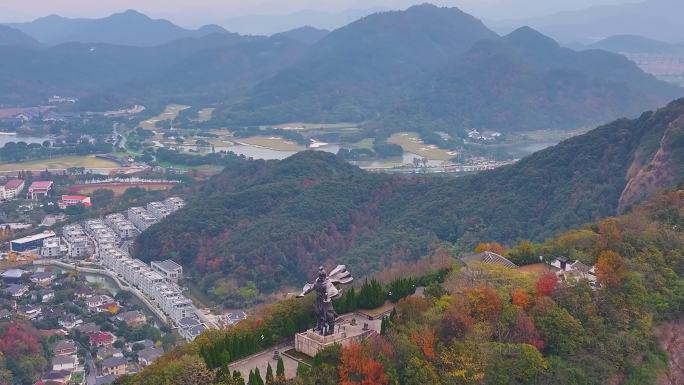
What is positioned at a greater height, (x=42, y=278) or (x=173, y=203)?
(x=173, y=203)

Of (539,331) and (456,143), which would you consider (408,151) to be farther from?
(539,331)

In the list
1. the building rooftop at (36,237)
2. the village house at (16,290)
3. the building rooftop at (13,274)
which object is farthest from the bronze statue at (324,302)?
the building rooftop at (36,237)

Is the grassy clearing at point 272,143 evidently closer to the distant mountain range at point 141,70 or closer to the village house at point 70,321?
the distant mountain range at point 141,70

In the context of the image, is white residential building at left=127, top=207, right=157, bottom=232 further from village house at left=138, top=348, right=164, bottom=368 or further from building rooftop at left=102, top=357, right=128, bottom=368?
building rooftop at left=102, top=357, right=128, bottom=368

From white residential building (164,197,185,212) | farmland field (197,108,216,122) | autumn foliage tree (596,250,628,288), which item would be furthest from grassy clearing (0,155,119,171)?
autumn foliage tree (596,250,628,288)

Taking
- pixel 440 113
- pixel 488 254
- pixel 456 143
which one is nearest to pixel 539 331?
pixel 488 254

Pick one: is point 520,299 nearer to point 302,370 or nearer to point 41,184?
point 302,370

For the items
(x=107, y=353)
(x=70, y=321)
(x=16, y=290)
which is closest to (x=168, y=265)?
(x=16, y=290)
